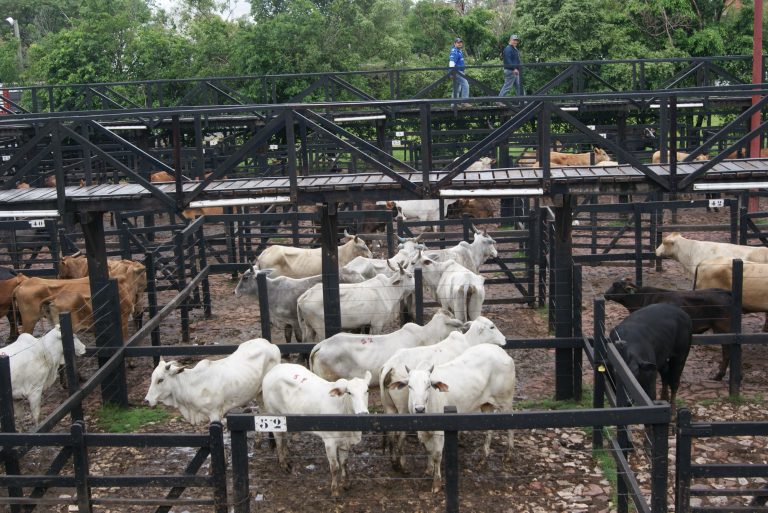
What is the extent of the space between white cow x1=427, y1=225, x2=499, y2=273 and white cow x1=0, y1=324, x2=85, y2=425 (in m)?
5.89

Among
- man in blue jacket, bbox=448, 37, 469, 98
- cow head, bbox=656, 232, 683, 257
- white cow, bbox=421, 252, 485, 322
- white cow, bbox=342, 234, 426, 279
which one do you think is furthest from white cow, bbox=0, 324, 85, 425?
man in blue jacket, bbox=448, 37, 469, 98

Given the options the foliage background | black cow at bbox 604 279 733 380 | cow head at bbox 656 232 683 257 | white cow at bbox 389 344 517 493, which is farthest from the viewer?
the foliage background

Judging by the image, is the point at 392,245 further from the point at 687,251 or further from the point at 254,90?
the point at 254,90

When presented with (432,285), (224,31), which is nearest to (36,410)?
(432,285)

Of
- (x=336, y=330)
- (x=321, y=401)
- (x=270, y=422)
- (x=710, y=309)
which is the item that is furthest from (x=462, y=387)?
(x=710, y=309)

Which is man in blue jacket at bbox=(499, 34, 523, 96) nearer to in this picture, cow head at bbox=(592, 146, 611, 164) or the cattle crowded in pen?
cow head at bbox=(592, 146, 611, 164)

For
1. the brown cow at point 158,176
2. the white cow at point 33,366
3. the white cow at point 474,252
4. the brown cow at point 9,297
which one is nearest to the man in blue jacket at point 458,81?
the white cow at point 474,252

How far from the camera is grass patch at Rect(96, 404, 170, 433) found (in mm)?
10062

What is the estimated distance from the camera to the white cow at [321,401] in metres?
8.04

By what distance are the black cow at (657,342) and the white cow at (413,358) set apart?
50.7 inches

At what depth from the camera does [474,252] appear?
46.7 ft

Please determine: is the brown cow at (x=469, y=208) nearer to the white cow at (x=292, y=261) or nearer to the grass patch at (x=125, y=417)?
the white cow at (x=292, y=261)

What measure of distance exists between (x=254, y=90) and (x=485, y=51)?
33.6ft

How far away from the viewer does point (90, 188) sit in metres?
10.4
